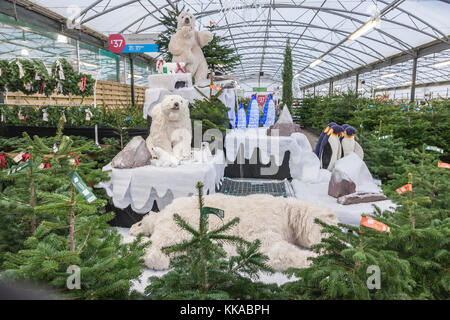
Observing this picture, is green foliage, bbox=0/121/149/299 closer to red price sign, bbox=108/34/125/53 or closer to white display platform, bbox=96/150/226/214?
white display platform, bbox=96/150/226/214

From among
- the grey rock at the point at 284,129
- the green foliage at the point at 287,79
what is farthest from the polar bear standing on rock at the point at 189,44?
the green foliage at the point at 287,79

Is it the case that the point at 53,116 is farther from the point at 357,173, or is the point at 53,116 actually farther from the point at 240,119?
the point at 357,173

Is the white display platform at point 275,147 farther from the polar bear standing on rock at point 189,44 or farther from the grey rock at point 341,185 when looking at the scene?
the polar bear standing on rock at point 189,44

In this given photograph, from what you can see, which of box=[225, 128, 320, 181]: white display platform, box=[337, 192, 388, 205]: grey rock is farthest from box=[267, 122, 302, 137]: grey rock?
box=[337, 192, 388, 205]: grey rock

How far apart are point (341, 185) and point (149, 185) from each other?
200 cm

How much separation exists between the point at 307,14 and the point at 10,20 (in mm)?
11406

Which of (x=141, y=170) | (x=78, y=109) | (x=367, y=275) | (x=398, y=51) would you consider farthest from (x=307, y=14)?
(x=367, y=275)

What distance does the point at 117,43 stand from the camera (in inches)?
279

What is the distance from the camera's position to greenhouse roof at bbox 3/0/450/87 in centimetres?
951

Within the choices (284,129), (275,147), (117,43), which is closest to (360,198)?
(275,147)

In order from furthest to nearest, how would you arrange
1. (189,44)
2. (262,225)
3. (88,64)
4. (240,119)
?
(88,64), (240,119), (189,44), (262,225)

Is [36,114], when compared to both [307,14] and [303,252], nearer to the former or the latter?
[303,252]

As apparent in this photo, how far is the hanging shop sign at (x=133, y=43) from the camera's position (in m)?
6.98

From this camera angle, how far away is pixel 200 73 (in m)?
5.13
